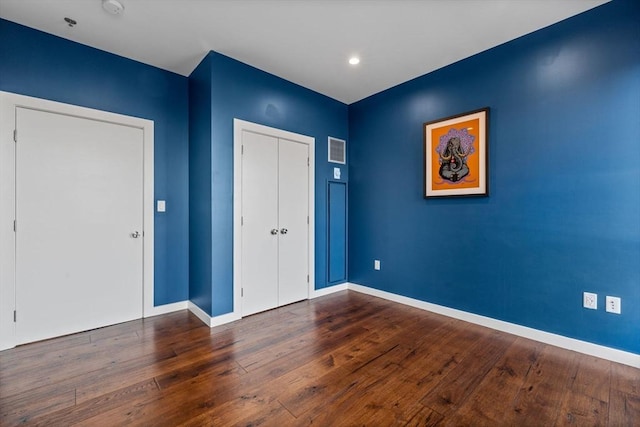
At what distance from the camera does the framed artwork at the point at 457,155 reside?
279 cm

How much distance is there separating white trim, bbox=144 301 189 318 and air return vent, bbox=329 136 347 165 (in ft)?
8.47

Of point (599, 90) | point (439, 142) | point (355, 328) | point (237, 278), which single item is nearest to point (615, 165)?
point (599, 90)

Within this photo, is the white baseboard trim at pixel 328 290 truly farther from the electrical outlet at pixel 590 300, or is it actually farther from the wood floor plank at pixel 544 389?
the electrical outlet at pixel 590 300

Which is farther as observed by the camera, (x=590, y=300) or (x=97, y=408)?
(x=590, y=300)

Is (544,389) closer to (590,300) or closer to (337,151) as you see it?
(590,300)

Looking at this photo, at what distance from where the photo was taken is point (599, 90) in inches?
86.3

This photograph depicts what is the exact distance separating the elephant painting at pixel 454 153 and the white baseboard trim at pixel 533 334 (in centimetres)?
141

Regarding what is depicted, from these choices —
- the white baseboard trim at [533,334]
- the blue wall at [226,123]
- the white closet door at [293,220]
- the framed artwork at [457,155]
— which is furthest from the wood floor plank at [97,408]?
the framed artwork at [457,155]

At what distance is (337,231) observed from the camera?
13.3 feet

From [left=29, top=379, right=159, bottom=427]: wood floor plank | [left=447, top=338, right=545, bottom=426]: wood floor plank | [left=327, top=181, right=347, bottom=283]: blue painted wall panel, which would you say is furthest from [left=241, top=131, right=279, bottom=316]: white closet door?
[left=447, top=338, right=545, bottom=426]: wood floor plank

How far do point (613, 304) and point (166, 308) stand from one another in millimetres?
4058

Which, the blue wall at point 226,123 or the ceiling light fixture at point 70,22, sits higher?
the ceiling light fixture at point 70,22

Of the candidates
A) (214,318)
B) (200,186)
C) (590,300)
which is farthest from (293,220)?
(590,300)

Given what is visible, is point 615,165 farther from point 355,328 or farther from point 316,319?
point 316,319
